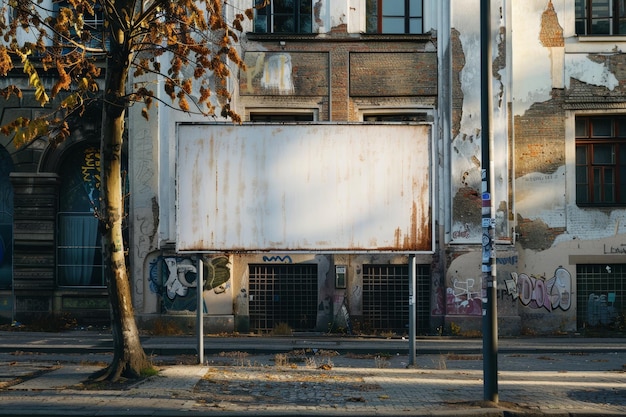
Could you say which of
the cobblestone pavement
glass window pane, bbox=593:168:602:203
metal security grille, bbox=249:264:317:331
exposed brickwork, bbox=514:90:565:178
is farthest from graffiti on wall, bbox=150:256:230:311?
glass window pane, bbox=593:168:602:203

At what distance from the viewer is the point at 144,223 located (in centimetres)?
1892

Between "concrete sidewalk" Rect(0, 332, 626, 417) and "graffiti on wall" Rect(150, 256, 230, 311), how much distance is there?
6.18 ft

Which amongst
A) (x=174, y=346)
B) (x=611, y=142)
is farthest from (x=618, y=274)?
(x=174, y=346)

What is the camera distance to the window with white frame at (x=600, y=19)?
64.5 ft

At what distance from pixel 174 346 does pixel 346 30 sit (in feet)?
30.2

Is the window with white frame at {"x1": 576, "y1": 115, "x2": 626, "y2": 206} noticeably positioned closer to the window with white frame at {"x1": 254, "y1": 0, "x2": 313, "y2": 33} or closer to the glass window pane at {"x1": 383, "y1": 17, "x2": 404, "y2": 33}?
the glass window pane at {"x1": 383, "y1": 17, "x2": 404, "y2": 33}

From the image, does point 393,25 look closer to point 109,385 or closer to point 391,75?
point 391,75

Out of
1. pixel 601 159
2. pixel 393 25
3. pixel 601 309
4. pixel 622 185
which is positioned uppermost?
pixel 393 25

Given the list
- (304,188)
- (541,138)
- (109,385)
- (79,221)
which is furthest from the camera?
(79,221)

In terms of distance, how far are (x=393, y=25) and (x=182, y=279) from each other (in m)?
8.70

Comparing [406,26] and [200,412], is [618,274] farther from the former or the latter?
[200,412]

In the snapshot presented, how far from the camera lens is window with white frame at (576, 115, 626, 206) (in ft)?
64.6

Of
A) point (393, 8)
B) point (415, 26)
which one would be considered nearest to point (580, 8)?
point (415, 26)

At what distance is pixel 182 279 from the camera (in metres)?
18.9
